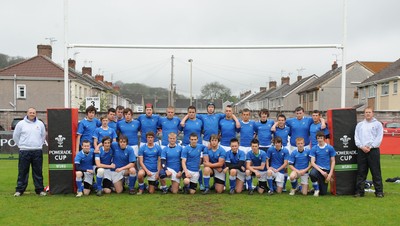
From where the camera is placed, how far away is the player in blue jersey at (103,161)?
7875 millimetres

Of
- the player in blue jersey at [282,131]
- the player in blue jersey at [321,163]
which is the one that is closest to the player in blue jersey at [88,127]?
the player in blue jersey at [282,131]

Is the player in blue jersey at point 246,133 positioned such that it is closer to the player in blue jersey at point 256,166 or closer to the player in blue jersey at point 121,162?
the player in blue jersey at point 256,166

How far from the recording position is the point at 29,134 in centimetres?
785

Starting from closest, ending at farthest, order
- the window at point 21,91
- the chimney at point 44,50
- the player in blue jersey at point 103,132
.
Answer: the player in blue jersey at point 103,132
the window at point 21,91
the chimney at point 44,50

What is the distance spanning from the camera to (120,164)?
26.8 feet

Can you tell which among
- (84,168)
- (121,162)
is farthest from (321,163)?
(84,168)

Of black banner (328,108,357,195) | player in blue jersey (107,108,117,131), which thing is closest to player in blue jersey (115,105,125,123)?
player in blue jersey (107,108,117,131)

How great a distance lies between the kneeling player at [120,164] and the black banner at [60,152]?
2.22 feet

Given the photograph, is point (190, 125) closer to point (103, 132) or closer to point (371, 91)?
point (103, 132)

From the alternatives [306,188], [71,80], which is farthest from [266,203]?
[71,80]

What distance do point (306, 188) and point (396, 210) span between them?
179cm

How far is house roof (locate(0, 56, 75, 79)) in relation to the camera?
3544 cm

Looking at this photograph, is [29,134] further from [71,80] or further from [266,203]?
[71,80]

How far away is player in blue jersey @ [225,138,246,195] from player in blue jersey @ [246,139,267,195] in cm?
11
